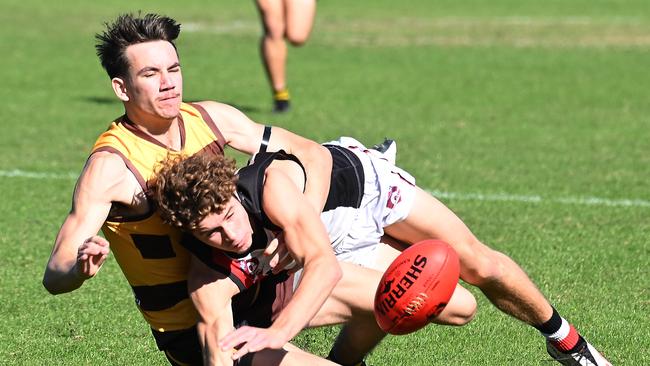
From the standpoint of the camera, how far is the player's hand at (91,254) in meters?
4.39

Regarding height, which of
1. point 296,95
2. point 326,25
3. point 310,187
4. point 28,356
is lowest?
point 326,25

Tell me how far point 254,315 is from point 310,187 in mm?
612

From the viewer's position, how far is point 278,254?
493cm

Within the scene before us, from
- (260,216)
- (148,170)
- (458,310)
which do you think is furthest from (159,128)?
(458,310)

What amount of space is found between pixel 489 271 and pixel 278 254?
1.23m

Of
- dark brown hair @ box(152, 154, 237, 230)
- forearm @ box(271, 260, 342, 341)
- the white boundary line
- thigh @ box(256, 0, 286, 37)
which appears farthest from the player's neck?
thigh @ box(256, 0, 286, 37)

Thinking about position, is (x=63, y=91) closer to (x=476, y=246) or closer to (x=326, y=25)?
(x=326, y=25)

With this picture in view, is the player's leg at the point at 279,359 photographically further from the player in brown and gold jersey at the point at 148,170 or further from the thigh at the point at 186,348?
the thigh at the point at 186,348

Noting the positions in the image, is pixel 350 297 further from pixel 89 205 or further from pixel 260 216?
pixel 89 205

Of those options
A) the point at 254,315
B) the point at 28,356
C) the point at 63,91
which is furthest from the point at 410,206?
the point at 63,91

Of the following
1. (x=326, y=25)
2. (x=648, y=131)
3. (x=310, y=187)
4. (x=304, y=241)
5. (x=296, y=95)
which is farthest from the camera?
(x=326, y=25)

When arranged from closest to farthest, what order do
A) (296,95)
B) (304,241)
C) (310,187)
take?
(304,241)
(310,187)
(296,95)

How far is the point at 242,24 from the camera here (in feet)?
68.1

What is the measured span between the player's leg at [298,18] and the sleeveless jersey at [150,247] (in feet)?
24.7
